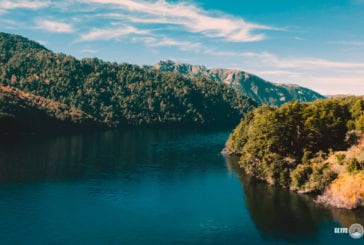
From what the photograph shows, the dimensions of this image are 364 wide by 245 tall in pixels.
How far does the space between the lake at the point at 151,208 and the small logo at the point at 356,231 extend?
63.7 inches

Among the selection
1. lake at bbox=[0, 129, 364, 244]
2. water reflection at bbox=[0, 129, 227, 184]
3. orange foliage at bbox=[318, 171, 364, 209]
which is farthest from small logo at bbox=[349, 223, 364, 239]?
water reflection at bbox=[0, 129, 227, 184]

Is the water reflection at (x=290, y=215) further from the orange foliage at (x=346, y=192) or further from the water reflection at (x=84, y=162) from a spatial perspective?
the water reflection at (x=84, y=162)

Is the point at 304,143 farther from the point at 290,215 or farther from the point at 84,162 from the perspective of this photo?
the point at 84,162

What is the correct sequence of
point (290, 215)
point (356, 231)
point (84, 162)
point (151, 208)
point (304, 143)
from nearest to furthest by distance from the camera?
point (356, 231), point (290, 215), point (151, 208), point (304, 143), point (84, 162)

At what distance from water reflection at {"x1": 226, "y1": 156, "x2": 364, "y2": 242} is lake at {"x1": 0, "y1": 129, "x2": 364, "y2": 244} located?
207 millimetres

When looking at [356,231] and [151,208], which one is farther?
[151,208]

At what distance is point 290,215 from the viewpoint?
87.9 m

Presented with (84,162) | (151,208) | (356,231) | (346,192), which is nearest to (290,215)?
(346,192)

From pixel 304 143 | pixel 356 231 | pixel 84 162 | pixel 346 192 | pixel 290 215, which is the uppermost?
pixel 304 143

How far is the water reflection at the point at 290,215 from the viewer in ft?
255

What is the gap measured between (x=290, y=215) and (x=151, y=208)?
34.7 meters

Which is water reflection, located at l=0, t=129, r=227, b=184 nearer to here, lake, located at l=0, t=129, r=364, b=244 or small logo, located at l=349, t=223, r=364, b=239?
lake, located at l=0, t=129, r=364, b=244

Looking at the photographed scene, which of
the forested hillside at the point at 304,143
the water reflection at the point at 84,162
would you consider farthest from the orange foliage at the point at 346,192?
the water reflection at the point at 84,162

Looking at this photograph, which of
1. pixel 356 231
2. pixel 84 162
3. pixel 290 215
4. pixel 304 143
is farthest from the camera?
pixel 84 162
